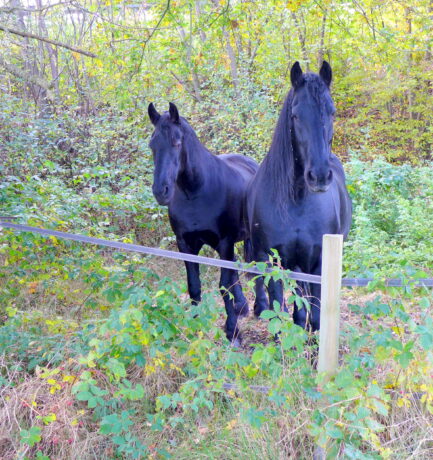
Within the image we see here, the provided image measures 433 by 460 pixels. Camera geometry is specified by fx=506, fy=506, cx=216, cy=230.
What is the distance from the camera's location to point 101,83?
31.0 feet

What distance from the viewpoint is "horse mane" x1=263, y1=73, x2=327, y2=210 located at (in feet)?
11.3

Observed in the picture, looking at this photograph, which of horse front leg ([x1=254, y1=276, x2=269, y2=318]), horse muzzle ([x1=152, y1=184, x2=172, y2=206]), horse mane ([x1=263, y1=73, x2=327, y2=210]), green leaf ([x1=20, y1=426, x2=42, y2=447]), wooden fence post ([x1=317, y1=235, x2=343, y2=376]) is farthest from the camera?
horse front leg ([x1=254, y1=276, x2=269, y2=318])

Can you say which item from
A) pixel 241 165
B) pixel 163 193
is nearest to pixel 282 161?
pixel 163 193

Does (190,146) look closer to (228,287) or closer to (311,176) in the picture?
(228,287)

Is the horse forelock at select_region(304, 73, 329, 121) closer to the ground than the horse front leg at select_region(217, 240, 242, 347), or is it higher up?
higher up

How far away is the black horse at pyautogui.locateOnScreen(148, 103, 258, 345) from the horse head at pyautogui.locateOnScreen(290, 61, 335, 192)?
3.96ft

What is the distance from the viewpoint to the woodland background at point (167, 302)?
2.57m

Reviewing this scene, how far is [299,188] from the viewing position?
357cm

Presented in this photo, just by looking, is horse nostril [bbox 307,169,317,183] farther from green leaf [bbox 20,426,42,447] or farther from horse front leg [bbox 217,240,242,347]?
green leaf [bbox 20,426,42,447]

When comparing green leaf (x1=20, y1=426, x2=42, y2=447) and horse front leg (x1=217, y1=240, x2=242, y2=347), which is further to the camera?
horse front leg (x1=217, y1=240, x2=242, y2=347)

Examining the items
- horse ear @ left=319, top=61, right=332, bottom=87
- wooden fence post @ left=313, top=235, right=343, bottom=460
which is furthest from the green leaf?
horse ear @ left=319, top=61, right=332, bottom=87

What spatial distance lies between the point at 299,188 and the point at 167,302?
133 cm

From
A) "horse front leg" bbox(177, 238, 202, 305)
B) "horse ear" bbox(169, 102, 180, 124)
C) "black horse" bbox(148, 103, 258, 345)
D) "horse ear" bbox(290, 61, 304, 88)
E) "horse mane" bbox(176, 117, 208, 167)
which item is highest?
"horse ear" bbox(290, 61, 304, 88)

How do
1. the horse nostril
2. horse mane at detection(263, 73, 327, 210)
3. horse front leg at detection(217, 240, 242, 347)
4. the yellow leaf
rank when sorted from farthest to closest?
horse front leg at detection(217, 240, 242, 347) → horse mane at detection(263, 73, 327, 210) → the horse nostril → the yellow leaf
